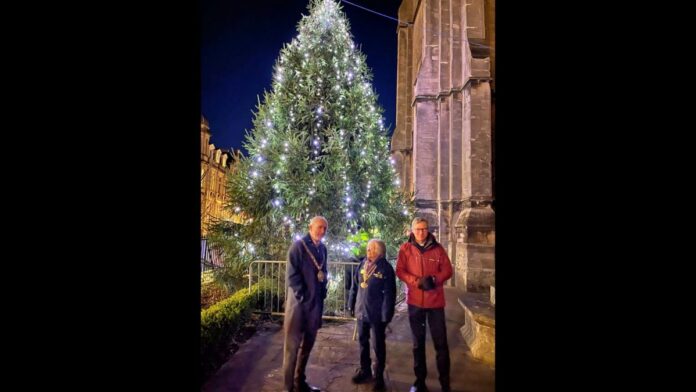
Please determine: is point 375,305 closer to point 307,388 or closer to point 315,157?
point 307,388

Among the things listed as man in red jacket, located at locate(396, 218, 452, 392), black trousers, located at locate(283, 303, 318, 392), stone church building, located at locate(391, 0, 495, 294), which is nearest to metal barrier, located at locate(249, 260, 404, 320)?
man in red jacket, located at locate(396, 218, 452, 392)

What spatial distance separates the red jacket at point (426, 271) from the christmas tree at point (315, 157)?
145 inches

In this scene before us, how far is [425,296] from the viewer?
4.05 meters

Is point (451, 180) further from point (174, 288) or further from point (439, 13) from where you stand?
point (174, 288)

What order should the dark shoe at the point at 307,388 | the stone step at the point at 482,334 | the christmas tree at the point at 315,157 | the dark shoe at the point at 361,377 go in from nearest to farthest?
the dark shoe at the point at 307,388, the dark shoe at the point at 361,377, the stone step at the point at 482,334, the christmas tree at the point at 315,157

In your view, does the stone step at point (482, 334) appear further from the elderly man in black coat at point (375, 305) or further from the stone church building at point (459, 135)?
the stone church building at point (459, 135)

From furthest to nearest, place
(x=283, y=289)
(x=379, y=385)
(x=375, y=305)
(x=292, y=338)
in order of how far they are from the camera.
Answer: (x=283, y=289)
(x=375, y=305)
(x=379, y=385)
(x=292, y=338)

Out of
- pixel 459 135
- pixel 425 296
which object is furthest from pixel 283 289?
pixel 459 135

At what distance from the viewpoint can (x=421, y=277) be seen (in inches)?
160

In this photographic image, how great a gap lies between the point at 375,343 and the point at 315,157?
16.0 ft

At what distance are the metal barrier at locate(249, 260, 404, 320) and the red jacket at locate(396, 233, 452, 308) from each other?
2.69m

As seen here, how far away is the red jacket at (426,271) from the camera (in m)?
4.04

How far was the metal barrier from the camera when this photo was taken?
696 cm

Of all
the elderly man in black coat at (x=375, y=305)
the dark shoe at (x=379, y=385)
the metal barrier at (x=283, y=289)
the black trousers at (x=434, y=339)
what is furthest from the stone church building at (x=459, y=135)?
the dark shoe at (x=379, y=385)
